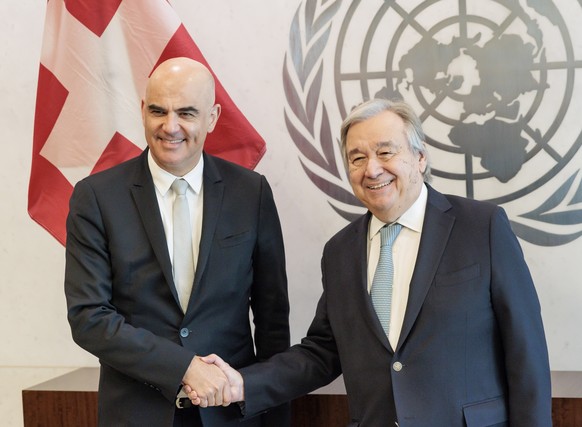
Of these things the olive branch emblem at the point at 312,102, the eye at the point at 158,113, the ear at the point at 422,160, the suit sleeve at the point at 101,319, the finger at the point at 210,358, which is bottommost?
the finger at the point at 210,358

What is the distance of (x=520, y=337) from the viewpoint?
190cm

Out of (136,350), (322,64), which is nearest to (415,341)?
(136,350)

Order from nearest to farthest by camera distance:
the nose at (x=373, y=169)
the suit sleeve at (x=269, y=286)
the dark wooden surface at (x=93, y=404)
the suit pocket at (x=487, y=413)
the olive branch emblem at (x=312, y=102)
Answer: the suit pocket at (x=487, y=413) → the nose at (x=373, y=169) → the suit sleeve at (x=269, y=286) → the dark wooden surface at (x=93, y=404) → the olive branch emblem at (x=312, y=102)

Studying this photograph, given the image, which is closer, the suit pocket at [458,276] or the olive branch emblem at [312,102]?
the suit pocket at [458,276]

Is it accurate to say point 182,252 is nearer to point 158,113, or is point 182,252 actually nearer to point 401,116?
point 158,113

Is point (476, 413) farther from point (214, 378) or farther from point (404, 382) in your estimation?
point (214, 378)

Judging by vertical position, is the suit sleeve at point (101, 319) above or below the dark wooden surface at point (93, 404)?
above

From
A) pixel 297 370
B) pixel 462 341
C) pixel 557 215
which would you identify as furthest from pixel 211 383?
pixel 557 215

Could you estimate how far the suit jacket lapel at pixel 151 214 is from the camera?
2178mm

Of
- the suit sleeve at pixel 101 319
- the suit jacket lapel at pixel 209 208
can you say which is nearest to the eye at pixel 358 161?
the suit jacket lapel at pixel 209 208

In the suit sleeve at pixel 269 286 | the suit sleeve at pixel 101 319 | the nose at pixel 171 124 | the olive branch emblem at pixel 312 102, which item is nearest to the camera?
the suit sleeve at pixel 101 319

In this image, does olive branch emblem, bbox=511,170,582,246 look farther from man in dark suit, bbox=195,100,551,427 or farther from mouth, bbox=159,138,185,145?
mouth, bbox=159,138,185,145

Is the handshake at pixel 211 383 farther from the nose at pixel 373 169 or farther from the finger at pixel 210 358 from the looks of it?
the nose at pixel 373 169

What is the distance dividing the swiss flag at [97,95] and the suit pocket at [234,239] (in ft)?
2.30
